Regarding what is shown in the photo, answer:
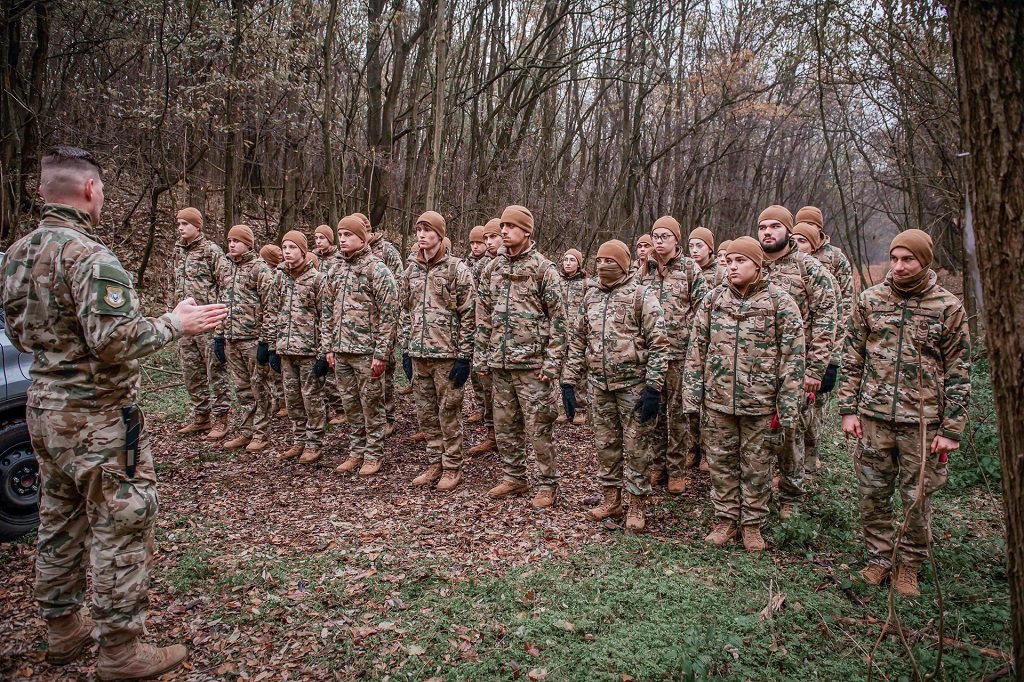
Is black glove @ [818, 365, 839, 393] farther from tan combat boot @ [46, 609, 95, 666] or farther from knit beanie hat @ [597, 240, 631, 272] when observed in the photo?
tan combat boot @ [46, 609, 95, 666]

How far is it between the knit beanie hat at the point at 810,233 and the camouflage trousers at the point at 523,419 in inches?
123

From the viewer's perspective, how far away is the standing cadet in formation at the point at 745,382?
4.77 metres

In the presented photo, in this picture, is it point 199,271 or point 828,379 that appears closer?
point 828,379

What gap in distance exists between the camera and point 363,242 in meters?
6.95

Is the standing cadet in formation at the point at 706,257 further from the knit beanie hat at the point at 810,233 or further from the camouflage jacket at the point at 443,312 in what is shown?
the camouflage jacket at the point at 443,312

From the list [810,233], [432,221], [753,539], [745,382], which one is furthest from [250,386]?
[810,233]

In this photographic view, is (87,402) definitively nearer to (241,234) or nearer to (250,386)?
(250,386)

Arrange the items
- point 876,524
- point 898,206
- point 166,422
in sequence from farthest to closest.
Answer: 1. point 898,206
2. point 166,422
3. point 876,524

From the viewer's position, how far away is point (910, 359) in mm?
4316

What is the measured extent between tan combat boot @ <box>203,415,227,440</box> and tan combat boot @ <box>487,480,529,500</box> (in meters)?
4.00

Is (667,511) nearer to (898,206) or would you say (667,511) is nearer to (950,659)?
(950,659)

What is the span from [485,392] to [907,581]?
219 inches

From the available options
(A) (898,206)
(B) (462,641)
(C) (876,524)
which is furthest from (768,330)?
(A) (898,206)

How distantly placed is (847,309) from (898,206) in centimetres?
3450
